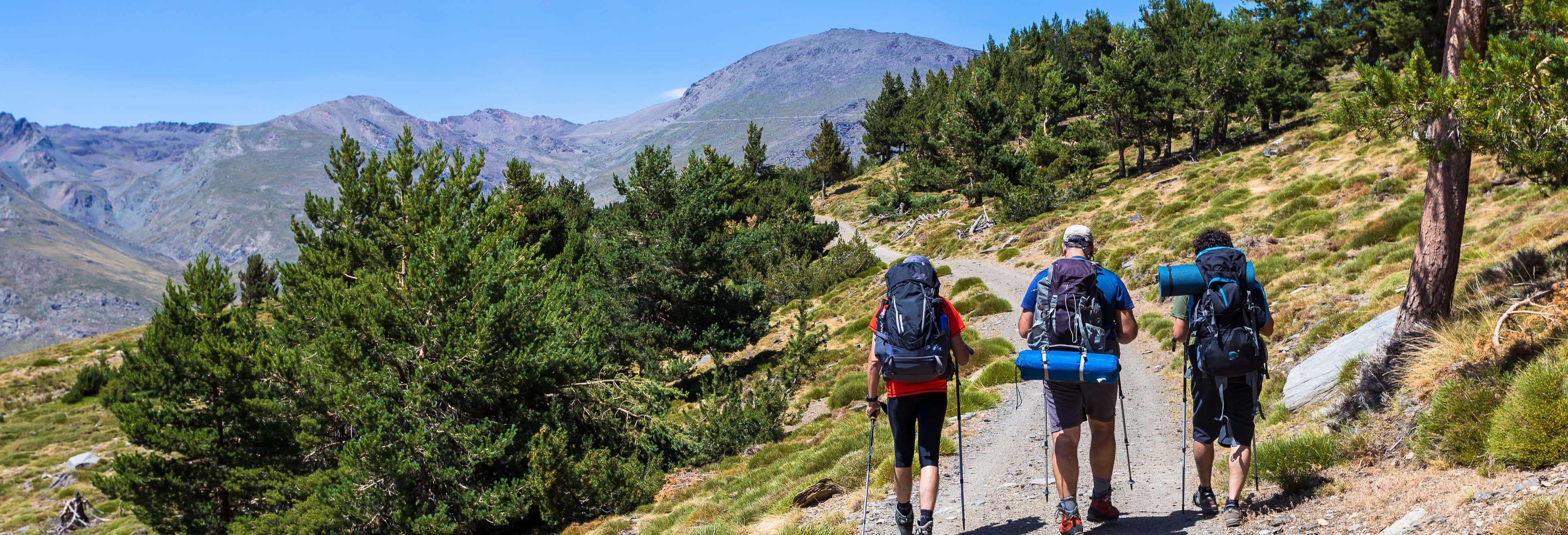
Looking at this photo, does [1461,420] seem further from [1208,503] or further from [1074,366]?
[1074,366]

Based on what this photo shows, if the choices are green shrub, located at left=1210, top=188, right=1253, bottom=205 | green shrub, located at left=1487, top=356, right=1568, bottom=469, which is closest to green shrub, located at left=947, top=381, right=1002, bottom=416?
green shrub, located at left=1487, top=356, right=1568, bottom=469

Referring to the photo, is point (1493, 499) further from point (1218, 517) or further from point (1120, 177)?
point (1120, 177)

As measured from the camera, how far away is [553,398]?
1603cm

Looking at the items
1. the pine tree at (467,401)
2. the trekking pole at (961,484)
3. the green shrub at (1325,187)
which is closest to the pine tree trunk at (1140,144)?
the green shrub at (1325,187)

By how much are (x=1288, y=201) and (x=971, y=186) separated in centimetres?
2022

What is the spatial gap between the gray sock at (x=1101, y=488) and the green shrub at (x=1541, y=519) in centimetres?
207

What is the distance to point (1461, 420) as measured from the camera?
573 centimetres

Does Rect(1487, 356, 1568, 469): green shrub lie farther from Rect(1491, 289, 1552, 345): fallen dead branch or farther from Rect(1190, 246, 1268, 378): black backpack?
Rect(1190, 246, 1268, 378): black backpack

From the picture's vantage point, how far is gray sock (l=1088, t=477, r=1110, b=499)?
18.2ft

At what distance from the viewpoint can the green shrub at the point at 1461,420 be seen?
Answer: 18.0 ft

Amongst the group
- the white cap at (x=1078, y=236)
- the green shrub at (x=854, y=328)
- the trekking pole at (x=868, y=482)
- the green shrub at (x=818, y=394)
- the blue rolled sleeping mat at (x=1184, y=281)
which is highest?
the white cap at (x=1078, y=236)

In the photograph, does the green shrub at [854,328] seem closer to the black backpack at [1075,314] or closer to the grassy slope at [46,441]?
the grassy slope at [46,441]

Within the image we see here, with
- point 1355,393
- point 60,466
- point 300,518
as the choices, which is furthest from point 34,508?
point 1355,393

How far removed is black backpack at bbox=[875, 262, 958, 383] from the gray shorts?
0.68 meters
